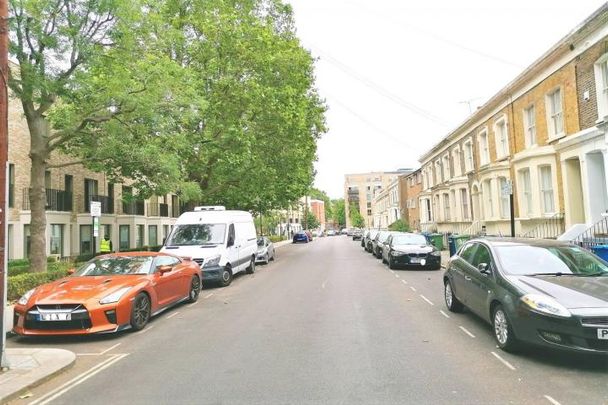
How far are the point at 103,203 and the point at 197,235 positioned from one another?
16.0 metres

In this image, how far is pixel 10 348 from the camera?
7.25 meters

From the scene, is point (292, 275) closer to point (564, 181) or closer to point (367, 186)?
point (564, 181)

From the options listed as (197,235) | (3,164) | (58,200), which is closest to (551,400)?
(3,164)

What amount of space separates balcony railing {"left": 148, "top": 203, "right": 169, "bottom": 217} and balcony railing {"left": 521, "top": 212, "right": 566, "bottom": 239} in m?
26.4

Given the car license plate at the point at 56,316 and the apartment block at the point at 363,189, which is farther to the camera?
the apartment block at the point at 363,189

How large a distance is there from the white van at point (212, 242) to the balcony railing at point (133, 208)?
55.6ft

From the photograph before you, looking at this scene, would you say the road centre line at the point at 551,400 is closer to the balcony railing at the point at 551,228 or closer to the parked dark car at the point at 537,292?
the parked dark car at the point at 537,292

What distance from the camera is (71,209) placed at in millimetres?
25844

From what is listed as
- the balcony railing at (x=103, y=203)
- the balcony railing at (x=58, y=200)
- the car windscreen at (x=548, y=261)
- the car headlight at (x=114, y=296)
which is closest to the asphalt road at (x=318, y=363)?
the car headlight at (x=114, y=296)

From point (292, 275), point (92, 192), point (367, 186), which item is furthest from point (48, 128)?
point (367, 186)

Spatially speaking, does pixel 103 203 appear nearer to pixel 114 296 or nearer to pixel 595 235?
pixel 114 296

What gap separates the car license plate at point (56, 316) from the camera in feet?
24.5

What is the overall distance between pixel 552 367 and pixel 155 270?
23.0ft

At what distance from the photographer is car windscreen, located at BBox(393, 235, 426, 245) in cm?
1885
